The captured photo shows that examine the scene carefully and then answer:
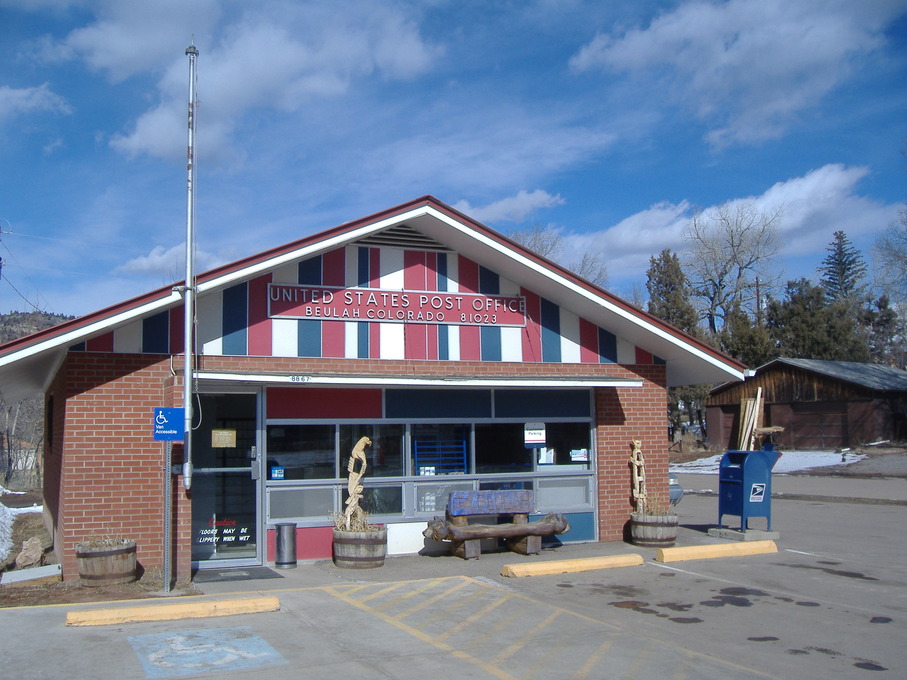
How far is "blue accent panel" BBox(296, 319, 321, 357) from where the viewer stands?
12266 millimetres

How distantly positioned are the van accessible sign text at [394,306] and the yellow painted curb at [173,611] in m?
4.51

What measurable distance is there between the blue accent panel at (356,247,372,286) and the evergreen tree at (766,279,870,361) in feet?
143

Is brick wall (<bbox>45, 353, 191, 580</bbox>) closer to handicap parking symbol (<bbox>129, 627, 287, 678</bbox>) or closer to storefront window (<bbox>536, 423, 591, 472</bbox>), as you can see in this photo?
handicap parking symbol (<bbox>129, 627, 287, 678</bbox>)

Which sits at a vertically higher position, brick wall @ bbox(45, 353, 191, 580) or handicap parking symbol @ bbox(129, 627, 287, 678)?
brick wall @ bbox(45, 353, 191, 580)

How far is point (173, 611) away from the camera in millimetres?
8641

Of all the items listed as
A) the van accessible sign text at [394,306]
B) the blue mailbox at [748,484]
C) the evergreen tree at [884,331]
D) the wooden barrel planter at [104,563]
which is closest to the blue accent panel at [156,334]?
the van accessible sign text at [394,306]

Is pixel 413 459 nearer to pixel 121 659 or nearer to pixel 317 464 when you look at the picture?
pixel 317 464

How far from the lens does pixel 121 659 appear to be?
712cm

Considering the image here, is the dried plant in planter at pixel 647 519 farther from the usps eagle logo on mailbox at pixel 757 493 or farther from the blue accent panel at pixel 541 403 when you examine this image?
the usps eagle logo on mailbox at pixel 757 493

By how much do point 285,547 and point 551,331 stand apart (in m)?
5.45

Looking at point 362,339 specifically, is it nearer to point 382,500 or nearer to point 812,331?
point 382,500

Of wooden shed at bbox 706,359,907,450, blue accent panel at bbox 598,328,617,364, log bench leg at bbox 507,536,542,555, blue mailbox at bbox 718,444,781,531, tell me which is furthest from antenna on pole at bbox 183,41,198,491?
wooden shed at bbox 706,359,907,450

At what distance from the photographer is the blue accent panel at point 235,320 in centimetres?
1184

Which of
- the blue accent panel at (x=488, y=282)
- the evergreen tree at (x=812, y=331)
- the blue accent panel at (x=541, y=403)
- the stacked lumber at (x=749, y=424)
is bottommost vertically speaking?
the stacked lumber at (x=749, y=424)
